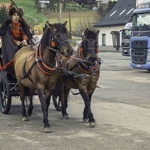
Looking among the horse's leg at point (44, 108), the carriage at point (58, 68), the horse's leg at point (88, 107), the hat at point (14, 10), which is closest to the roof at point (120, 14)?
the hat at point (14, 10)

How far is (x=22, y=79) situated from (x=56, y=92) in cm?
89

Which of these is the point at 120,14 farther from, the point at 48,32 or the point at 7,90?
the point at 48,32

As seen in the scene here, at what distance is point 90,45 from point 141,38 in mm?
13947

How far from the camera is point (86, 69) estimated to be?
8953mm

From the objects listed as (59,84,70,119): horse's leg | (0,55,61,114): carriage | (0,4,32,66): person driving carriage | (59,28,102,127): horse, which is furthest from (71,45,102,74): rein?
(0,4,32,66): person driving carriage

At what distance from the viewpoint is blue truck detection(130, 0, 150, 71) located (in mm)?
22078

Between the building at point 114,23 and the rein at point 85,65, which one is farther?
the building at point 114,23

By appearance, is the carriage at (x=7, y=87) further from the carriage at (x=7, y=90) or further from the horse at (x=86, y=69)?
the horse at (x=86, y=69)

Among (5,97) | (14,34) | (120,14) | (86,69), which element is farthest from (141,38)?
(120,14)

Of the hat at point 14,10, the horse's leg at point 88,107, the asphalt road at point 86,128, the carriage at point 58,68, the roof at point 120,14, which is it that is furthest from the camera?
the roof at point 120,14

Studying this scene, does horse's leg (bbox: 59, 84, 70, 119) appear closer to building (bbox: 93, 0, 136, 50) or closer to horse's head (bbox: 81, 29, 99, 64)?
horse's head (bbox: 81, 29, 99, 64)

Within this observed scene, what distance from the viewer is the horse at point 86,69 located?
8648mm

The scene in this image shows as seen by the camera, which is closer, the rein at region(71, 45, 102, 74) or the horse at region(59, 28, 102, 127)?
the horse at region(59, 28, 102, 127)

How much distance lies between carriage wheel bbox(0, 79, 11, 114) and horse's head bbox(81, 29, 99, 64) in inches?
91.1
